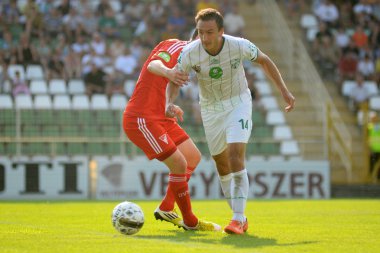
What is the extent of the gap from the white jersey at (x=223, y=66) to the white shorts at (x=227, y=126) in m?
0.09

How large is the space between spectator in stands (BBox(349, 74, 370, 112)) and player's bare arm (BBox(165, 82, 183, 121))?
1546cm

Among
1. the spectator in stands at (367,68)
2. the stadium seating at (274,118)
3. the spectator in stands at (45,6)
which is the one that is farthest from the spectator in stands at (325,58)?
the spectator in stands at (45,6)

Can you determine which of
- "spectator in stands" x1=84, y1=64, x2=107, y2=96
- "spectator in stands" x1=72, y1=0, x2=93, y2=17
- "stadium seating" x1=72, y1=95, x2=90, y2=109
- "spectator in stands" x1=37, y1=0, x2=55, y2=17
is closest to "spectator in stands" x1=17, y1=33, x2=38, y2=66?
"spectator in stands" x1=84, y1=64, x2=107, y2=96

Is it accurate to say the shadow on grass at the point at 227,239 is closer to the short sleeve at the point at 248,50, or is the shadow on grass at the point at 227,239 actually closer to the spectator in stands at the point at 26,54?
the short sleeve at the point at 248,50

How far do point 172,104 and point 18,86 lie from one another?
481 inches

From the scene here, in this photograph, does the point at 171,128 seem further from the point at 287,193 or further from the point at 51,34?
the point at 51,34

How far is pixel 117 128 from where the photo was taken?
21.0 m

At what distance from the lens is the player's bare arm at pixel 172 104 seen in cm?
957

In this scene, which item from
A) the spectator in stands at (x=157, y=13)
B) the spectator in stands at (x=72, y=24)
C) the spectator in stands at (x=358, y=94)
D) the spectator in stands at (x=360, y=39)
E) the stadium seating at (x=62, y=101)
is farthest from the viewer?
the spectator in stands at (x=360, y=39)

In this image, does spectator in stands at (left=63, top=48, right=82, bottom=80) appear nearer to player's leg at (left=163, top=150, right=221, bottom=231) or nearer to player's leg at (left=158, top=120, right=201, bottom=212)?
player's leg at (left=158, top=120, right=201, bottom=212)

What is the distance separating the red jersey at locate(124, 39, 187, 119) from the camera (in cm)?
1042

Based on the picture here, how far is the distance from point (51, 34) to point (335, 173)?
823 centimetres

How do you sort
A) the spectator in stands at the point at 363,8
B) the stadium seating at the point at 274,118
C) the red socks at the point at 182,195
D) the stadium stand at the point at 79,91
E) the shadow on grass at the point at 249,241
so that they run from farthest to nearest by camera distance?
the spectator in stands at the point at 363,8 → the stadium seating at the point at 274,118 → the stadium stand at the point at 79,91 → the red socks at the point at 182,195 → the shadow on grass at the point at 249,241

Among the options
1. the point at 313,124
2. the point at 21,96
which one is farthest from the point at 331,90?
the point at 21,96
